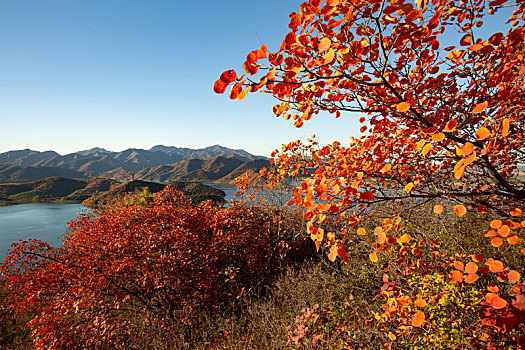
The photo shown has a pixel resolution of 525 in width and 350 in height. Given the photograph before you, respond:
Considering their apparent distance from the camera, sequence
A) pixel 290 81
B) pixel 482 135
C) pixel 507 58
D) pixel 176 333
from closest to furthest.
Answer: pixel 482 135 → pixel 290 81 → pixel 507 58 → pixel 176 333

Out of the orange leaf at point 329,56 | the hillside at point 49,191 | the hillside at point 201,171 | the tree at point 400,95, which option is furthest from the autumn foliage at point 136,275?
the hillside at point 201,171

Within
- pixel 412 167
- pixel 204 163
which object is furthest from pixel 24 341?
pixel 204 163

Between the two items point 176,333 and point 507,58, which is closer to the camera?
point 507,58

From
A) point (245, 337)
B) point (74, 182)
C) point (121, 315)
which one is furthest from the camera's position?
point (74, 182)

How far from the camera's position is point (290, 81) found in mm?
1420

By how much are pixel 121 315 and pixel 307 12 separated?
8.02 meters

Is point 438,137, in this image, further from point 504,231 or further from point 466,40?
point 466,40

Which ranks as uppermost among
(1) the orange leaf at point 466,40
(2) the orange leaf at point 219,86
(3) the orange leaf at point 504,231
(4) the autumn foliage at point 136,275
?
(1) the orange leaf at point 466,40

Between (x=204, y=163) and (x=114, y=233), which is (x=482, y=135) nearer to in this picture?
(x=114, y=233)

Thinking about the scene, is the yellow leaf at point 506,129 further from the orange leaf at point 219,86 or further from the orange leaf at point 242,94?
the orange leaf at point 219,86

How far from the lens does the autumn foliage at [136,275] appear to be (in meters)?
4.62

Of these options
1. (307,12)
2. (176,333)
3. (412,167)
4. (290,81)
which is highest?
(307,12)

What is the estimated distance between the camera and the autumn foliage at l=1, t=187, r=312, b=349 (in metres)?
4.62

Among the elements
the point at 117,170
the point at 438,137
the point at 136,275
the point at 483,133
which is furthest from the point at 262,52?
the point at 117,170
